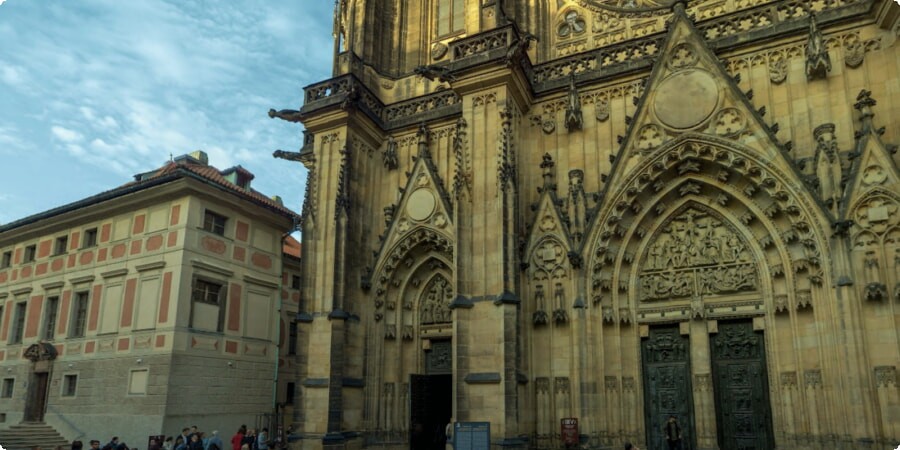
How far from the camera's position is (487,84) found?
53.8ft

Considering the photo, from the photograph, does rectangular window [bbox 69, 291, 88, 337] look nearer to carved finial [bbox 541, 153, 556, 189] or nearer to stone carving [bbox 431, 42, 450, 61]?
stone carving [bbox 431, 42, 450, 61]

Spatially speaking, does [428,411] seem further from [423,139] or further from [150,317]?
[150,317]

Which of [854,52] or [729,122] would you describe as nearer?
[854,52]

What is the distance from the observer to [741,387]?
14.2 meters

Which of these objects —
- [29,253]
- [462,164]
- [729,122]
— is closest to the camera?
[729,122]

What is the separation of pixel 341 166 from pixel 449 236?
11.8 ft

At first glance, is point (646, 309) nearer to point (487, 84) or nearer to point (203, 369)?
point (487, 84)

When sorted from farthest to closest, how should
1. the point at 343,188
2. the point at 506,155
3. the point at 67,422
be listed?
the point at 67,422
the point at 343,188
the point at 506,155

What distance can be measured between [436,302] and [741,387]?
7.65 meters

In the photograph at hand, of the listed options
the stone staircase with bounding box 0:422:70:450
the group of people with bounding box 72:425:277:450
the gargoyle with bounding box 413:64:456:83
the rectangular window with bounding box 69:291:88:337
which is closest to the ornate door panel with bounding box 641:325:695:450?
the gargoyle with bounding box 413:64:456:83

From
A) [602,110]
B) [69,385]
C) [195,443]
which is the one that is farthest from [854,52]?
[69,385]

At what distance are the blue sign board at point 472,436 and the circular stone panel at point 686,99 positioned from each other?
8.06 m

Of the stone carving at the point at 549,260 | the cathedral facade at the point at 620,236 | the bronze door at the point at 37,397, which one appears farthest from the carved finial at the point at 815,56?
the bronze door at the point at 37,397

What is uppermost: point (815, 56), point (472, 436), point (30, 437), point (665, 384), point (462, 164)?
point (815, 56)
